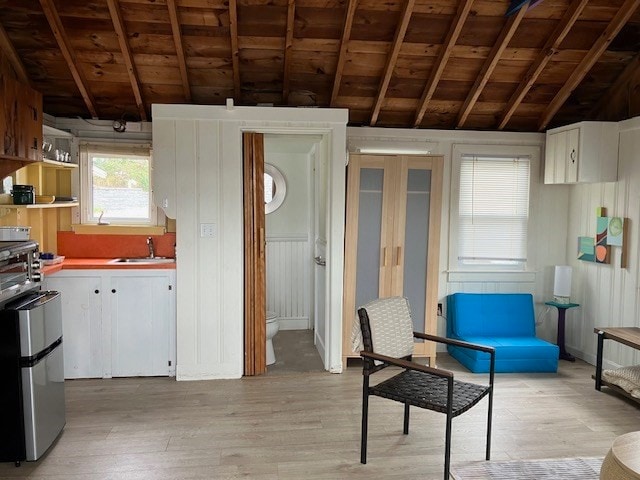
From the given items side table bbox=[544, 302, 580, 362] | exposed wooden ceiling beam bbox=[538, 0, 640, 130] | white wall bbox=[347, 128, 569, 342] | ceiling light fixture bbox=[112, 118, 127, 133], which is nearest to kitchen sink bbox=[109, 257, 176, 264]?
ceiling light fixture bbox=[112, 118, 127, 133]

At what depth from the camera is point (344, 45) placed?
3945 millimetres

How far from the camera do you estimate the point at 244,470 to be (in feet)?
9.27

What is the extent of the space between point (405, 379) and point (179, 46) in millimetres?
2923

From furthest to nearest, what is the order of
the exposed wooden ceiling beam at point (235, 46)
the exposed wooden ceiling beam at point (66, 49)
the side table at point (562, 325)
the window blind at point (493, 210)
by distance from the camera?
the window blind at point (493, 210), the side table at point (562, 325), the exposed wooden ceiling beam at point (235, 46), the exposed wooden ceiling beam at point (66, 49)

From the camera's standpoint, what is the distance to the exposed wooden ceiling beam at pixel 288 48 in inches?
144

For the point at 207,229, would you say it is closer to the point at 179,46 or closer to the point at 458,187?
the point at 179,46

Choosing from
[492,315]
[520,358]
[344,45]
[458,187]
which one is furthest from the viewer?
[458,187]

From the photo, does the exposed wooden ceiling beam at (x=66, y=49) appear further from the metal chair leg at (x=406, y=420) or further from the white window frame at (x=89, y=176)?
the metal chair leg at (x=406, y=420)

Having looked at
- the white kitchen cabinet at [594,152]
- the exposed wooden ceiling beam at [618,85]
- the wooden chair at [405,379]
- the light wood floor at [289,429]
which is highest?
the exposed wooden ceiling beam at [618,85]

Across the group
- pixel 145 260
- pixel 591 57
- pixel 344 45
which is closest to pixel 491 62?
pixel 591 57

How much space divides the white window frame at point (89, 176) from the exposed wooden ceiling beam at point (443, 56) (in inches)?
97.7

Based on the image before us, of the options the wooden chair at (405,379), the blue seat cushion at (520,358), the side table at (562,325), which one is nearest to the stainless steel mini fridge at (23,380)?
the wooden chair at (405,379)

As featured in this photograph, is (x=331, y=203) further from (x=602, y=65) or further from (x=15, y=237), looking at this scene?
(x=602, y=65)

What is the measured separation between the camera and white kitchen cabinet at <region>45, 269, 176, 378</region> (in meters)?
4.11
